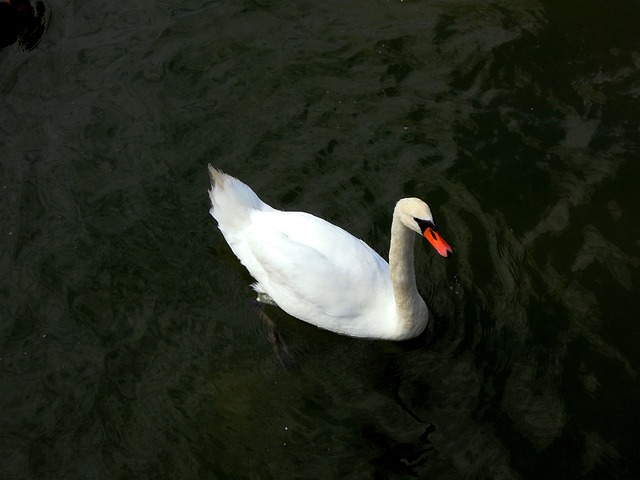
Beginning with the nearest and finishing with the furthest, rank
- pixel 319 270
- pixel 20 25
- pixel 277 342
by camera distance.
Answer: pixel 319 270
pixel 277 342
pixel 20 25

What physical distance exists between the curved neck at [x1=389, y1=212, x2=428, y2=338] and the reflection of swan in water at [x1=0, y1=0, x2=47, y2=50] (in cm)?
535

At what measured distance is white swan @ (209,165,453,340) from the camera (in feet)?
19.8

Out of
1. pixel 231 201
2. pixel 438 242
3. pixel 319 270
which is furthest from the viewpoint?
pixel 231 201

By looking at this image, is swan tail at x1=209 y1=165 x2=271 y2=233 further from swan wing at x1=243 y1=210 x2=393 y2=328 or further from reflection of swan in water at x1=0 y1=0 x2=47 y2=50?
reflection of swan in water at x1=0 y1=0 x2=47 y2=50

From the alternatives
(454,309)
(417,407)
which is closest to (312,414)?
(417,407)

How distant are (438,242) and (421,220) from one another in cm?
20

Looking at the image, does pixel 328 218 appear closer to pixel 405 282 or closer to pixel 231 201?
pixel 231 201

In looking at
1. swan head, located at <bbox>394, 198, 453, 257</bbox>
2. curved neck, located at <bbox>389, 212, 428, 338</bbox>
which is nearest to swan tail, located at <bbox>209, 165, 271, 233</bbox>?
curved neck, located at <bbox>389, 212, 428, 338</bbox>

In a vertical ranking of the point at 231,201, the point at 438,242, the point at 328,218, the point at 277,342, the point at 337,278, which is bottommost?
the point at 277,342

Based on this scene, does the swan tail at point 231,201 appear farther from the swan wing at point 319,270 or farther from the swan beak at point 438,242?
the swan beak at point 438,242

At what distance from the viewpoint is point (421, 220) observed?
217 inches

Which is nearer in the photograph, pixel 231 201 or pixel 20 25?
pixel 231 201

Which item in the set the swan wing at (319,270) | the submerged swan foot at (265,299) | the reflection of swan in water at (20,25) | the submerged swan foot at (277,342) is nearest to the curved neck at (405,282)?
the swan wing at (319,270)

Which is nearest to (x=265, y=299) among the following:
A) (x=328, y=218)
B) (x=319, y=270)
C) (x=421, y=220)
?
(x=319, y=270)
